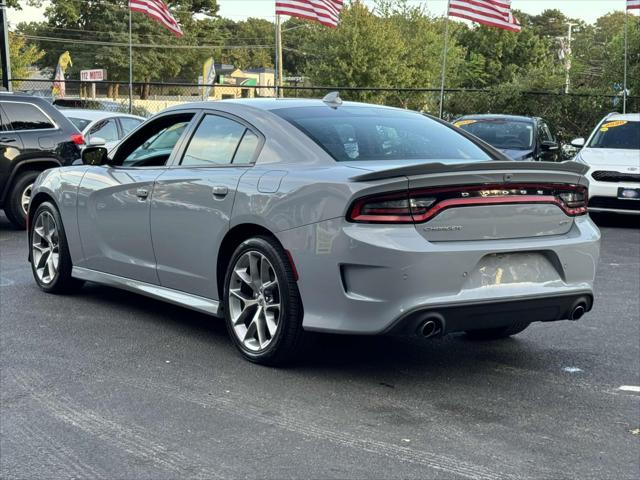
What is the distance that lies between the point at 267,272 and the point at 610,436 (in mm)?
2058

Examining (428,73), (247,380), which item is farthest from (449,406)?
(428,73)

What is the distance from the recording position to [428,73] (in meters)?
54.9

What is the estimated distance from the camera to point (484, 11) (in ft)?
65.6

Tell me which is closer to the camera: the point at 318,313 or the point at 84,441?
the point at 84,441

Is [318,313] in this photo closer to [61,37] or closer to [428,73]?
[428,73]

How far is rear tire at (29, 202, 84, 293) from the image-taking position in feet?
23.9

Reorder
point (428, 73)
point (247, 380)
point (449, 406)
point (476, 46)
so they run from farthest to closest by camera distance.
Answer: point (476, 46)
point (428, 73)
point (247, 380)
point (449, 406)

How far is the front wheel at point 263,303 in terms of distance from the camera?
5.07 meters

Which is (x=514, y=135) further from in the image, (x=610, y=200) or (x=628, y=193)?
(x=628, y=193)

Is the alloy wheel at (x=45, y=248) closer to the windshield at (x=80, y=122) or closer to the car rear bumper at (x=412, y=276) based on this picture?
the car rear bumper at (x=412, y=276)

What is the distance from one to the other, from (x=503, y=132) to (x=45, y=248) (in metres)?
9.84

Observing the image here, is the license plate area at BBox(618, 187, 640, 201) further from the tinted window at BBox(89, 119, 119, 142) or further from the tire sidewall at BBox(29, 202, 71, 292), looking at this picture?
the tinted window at BBox(89, 119, 119, 142)

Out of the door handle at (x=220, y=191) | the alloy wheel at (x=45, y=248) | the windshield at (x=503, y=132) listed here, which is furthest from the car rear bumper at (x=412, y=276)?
the windshield at (x=503, y=132)

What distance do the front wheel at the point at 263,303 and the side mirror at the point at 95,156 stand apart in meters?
1.94
